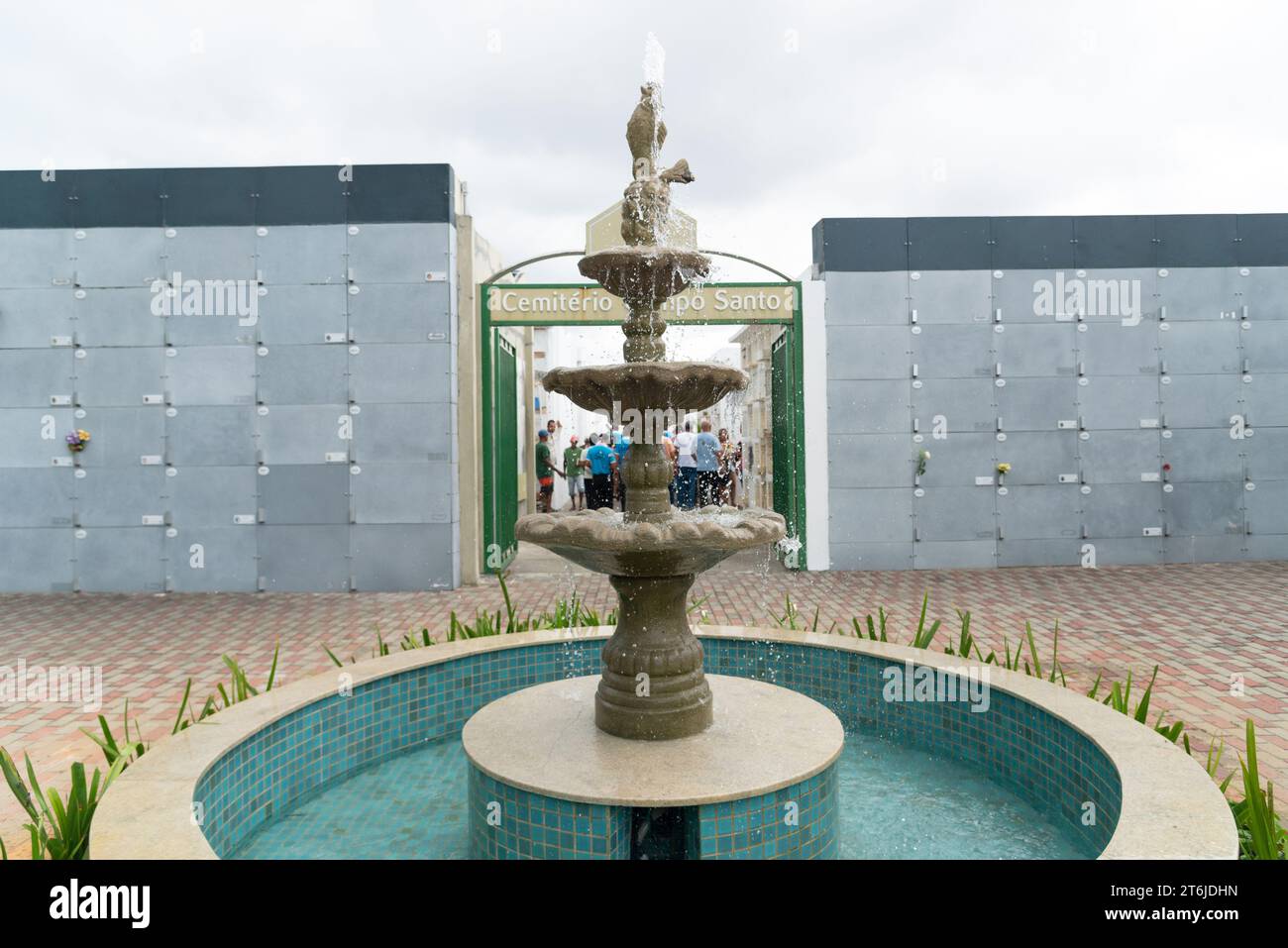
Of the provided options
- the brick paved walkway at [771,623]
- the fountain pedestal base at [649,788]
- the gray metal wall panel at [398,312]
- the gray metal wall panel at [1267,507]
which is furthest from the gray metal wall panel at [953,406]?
the fountain pedestal base at [649,788]

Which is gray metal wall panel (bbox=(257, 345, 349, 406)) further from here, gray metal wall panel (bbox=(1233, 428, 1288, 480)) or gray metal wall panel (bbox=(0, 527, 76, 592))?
gray metal wall panel (bbox=(1233, 428, 1288, 480))

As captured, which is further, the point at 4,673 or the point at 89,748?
the point at 4,673

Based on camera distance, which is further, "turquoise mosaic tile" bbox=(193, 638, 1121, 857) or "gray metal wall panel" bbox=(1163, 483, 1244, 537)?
"gray metal wall panel" bbox=(1163, 483, 1244, 537)

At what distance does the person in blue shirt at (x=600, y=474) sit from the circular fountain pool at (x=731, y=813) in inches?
256

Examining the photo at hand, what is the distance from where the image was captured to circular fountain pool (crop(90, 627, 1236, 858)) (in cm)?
310

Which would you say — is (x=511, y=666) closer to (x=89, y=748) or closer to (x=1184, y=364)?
(x=89, y=748)

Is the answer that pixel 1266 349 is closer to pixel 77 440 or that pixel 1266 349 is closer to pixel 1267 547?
pixel 1267 547

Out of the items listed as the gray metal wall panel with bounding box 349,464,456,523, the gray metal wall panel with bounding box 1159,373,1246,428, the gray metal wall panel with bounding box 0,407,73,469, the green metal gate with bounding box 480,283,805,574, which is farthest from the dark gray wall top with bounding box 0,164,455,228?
the gray metal wall panel with bounding box 1159,373,1246,428

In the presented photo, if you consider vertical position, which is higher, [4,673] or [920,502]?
[920,502]

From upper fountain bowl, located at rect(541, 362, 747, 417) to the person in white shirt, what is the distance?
25.7ft

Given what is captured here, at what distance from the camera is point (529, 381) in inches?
612

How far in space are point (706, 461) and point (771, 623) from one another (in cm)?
474
